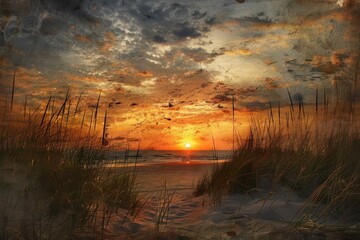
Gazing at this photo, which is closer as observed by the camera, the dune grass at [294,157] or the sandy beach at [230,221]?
the sandy beach at [230,221]

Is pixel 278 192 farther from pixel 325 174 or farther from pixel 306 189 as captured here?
pixel 325 174

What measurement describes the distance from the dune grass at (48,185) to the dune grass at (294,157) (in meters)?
1.01

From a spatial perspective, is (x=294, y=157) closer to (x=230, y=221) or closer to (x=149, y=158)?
(x=230, y=221)

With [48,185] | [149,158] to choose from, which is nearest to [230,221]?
[48,185]

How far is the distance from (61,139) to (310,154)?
8.02ft

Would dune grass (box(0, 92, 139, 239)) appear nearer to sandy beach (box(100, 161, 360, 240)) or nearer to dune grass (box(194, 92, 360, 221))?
sandy beach (box(100, 161, 360, 240))

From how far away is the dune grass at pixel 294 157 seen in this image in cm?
332

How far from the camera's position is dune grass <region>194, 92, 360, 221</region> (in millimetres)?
3322

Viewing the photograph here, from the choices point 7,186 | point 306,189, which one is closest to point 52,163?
point 7,186

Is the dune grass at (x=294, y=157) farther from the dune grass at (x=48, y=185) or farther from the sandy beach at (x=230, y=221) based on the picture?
the dune grass at (x=48, y=185)

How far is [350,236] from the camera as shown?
6.43 ft

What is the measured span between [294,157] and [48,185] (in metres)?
2.29

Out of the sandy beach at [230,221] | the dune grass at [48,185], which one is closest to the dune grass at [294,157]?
the sandy beach at [230,221]

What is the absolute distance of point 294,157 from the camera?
3.63 metres
